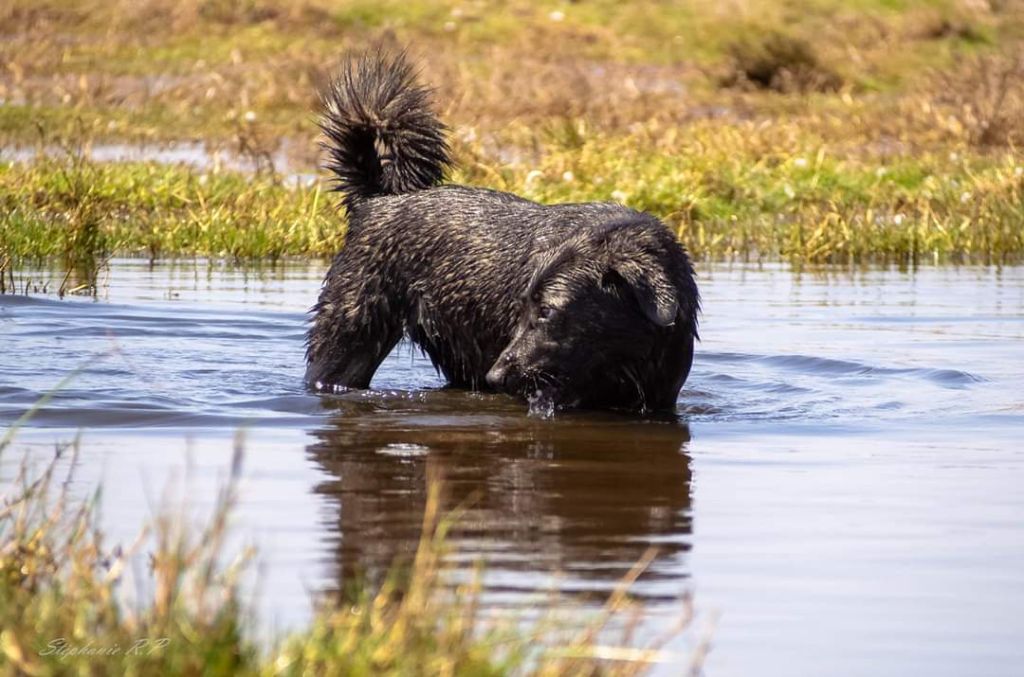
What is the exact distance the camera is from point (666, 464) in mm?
6156

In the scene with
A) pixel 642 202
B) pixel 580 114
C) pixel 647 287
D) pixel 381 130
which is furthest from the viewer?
Result: pixel 580 114

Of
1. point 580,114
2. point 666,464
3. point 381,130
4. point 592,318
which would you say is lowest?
point 666,464

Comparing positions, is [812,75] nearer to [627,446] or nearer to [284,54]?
[284,54]

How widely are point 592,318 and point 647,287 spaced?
0.96 ft

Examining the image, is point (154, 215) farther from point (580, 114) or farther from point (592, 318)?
point (580, 114)

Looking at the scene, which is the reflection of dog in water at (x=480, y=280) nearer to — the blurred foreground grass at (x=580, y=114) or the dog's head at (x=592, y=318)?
the dog's head at (x=592, y=318)

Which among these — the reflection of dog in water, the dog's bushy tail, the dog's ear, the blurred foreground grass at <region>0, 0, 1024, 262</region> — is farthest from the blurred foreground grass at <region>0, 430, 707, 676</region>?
the blurred foreground grass at <region>0, 0, 1024, 262</region>

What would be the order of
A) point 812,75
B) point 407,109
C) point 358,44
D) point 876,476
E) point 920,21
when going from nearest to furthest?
point 876,476 < point 407,109 < point 812,75 < point 358,44 < point 920,21

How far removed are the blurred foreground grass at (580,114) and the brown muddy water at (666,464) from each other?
1.95 meters

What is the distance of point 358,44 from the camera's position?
27.9 m

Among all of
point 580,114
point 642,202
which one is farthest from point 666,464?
point 580,114

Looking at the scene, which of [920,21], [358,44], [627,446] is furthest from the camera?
[920,21]

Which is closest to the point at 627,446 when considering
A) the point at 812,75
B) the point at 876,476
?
the point at 876,476

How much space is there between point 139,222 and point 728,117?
1015cm
